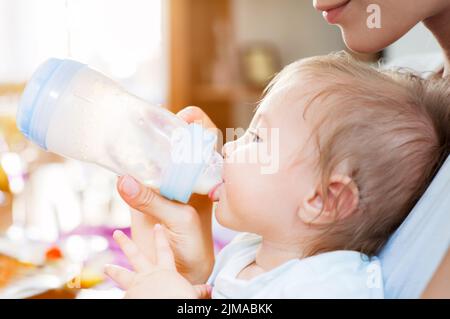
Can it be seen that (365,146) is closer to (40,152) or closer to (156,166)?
(156,166)

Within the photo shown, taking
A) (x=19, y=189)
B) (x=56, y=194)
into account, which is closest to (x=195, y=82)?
(x=56, y=194)

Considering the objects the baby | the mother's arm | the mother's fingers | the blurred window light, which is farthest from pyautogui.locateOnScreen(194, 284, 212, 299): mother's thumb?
the blurred window light

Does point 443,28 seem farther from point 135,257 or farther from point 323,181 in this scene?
point 135,257

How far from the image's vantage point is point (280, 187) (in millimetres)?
911

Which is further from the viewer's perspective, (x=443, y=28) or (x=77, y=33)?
(x=77, y=33)

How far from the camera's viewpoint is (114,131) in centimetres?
100

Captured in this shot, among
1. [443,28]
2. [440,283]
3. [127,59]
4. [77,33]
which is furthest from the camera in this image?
Result: [127,59]

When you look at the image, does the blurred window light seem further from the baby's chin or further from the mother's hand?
the baby's chin

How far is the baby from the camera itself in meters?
0.87

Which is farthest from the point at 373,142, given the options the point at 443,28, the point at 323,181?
the point at 443,28

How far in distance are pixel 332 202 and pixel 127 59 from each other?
2.65 m

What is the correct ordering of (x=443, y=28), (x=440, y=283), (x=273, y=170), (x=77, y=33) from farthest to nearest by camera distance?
(x=77, y=33)
(x=443, y=28)
(x=273, y=170)
(x=440, y=283)

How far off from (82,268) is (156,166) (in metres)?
0.60

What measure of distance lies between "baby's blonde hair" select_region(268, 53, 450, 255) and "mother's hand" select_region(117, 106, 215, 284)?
202 millimetres
